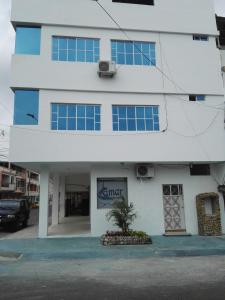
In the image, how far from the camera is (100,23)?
14.7m

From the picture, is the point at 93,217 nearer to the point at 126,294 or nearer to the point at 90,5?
the point at 126,294

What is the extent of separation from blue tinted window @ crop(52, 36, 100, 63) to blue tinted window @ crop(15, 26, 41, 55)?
0.78 m

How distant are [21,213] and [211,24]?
15.6 m

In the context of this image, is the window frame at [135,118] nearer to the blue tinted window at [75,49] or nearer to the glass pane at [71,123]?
the glass pane at [71,123]

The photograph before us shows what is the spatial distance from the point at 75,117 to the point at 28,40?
4383 millimetres

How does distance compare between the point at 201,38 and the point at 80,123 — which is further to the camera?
the point at 201,38

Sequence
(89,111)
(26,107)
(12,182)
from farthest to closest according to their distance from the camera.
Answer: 1. (12,182)
2. (89,111)
3. (26,107)

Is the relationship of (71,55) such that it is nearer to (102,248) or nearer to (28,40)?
(28,40)

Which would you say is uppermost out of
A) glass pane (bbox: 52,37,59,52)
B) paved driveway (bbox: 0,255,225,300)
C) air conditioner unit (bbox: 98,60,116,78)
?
glass pane (bbox: 52,37,59,52)

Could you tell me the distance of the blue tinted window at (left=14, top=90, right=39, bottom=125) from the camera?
44.0 ft

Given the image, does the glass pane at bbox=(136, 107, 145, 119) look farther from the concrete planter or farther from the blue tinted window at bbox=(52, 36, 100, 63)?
the concrete planter

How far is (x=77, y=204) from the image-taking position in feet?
82.9

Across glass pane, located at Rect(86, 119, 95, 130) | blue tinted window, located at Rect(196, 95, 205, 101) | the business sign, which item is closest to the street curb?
the business sign

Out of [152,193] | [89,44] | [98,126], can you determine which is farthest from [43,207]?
[89,44]
